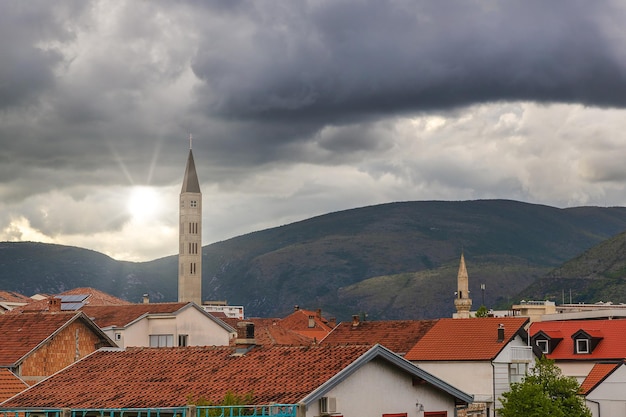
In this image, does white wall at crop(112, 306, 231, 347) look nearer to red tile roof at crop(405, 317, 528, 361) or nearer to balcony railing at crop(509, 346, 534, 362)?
red tile roof at crop(405, 317, 528, 361)

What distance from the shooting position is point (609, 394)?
257 feet

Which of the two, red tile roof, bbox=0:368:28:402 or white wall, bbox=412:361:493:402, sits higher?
white wall, bbox=412:361:493:402

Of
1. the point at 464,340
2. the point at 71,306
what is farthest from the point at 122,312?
the point at 464,340

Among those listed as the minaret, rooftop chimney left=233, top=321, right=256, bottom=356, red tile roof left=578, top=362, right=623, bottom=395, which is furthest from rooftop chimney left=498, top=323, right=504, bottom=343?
the minaret

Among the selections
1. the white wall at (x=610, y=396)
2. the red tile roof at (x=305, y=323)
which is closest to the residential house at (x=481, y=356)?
the white wall at (x=610, y=396)

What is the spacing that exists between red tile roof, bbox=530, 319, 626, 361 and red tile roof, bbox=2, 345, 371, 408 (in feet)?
175

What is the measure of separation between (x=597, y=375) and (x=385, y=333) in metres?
16.7

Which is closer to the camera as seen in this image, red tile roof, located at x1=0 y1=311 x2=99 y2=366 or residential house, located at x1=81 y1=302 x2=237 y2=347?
red tile roof, located at x1=0 y1=311 x2=99 y2=366

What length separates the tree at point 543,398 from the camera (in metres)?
62.2

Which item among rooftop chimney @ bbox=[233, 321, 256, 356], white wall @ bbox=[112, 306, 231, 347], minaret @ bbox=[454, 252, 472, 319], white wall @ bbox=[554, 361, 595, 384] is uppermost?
minaret @ bbox=[454, 252, 472, 319]

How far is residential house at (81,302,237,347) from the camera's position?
83.6 meters

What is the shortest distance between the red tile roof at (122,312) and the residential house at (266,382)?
139ft

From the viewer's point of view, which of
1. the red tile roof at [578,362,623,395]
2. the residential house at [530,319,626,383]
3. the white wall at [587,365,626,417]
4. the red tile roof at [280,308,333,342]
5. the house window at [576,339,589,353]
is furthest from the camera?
the red tile roof at [280,308,333,342]

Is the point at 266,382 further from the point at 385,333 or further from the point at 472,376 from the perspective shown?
the point at 385,333
